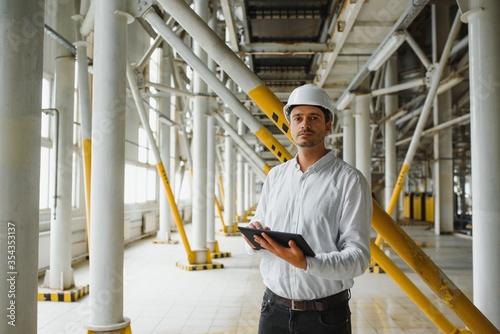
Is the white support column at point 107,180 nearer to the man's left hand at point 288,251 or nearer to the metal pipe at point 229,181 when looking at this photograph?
the man's left hand at point 288,251

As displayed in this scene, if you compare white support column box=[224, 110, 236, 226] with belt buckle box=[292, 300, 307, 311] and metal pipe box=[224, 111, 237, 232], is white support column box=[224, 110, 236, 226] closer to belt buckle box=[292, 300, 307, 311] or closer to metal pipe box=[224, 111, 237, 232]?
metal pipe box=[224, 111, 237, 232]

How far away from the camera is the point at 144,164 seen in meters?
18.0

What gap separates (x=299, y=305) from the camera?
7.50ft

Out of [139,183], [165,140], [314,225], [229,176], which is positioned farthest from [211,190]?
[314,225]

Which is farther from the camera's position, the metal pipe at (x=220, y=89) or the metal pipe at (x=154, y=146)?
the metal pipe at (x=154, y=146)

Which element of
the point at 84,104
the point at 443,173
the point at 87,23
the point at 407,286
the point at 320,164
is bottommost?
the point at 407,286

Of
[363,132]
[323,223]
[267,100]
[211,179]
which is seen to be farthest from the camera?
[211,179]

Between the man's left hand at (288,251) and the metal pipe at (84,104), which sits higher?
the metal pipe at (84,104)

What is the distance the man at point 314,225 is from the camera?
2.13 metres

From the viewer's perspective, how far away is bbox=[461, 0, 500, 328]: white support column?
14.3ft

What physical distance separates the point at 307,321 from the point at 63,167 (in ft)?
20.0

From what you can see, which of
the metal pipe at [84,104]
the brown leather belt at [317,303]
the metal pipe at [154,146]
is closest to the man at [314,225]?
the brown leather belt at [317,303]

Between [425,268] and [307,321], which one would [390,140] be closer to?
[425,268]

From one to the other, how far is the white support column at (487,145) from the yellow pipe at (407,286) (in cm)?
56
